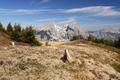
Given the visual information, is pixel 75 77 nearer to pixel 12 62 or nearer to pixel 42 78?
pixel 42 78

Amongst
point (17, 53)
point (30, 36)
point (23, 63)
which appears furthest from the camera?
point (30, 36)

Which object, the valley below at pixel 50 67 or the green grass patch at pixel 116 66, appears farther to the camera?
the green grass patch at pixel 116 66

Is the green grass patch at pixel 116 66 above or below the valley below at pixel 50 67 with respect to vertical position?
below

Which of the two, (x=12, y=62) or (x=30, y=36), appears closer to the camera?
(x=12, y=62)

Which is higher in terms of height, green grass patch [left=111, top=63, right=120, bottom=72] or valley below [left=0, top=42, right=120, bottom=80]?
valley below [left=0, top=42, right=120, bottom=80]

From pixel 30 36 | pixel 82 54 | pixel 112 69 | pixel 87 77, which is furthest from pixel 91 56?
pixel 30 36

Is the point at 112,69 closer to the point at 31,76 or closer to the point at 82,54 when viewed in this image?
the point at 82,54

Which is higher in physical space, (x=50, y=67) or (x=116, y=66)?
(x=50, y=67)

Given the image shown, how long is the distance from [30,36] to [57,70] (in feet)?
296

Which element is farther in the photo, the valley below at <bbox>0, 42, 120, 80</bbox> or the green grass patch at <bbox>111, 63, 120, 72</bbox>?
the green grass patch at <bbox>111, 63, 120, 72</bbox>

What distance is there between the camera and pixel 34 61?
34.0m

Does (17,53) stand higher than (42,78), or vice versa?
(17,53)

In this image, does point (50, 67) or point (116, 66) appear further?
point (116, 66)

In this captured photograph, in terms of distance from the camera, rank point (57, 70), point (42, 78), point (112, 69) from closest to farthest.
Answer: point (42, 78)
point (57, 70)
point (112, 69)
